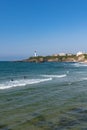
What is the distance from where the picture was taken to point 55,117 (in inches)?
661

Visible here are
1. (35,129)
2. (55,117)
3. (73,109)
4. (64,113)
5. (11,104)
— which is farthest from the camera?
(11,104)

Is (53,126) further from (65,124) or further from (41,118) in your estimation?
(41,118)

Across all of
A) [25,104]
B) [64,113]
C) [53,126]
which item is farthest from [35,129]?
[25,104]

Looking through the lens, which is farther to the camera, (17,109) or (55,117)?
(17,109)

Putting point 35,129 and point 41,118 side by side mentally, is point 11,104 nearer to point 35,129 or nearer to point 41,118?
point 41,118

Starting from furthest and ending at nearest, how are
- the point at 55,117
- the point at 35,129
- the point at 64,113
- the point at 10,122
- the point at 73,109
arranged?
the point at 73,109 → the point at 64,113 → the point at 55,117 → the point at 10,122 → the point at 35,129

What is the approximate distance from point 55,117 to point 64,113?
1.31 metres

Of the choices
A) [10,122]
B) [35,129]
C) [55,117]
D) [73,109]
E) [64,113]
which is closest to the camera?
[35,129]

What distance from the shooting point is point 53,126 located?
578 inches

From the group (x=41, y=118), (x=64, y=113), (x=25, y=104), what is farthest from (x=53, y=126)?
(x=25, y=104)

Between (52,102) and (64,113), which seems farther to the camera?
(52,102)

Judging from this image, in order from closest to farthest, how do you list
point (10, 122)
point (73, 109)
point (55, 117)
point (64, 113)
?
point (10, 122)
point (55, 117)
point (64, 113)
point (73, 109)

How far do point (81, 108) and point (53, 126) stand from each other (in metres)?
5.07

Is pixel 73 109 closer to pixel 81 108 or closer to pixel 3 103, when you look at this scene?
pixel 81 108
